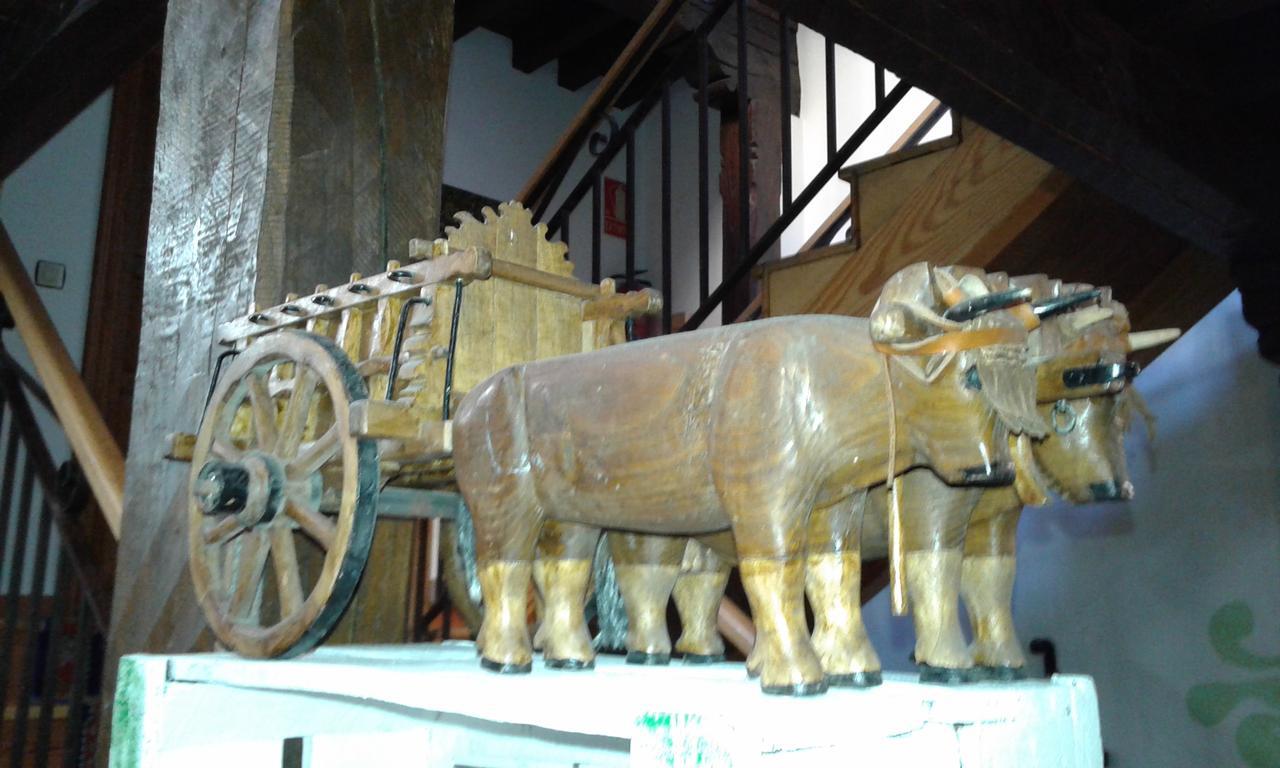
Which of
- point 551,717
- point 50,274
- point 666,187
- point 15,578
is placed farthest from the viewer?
point 50,274

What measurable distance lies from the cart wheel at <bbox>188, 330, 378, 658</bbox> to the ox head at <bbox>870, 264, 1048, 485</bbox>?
20.1 inches

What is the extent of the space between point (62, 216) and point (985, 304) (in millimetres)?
3412

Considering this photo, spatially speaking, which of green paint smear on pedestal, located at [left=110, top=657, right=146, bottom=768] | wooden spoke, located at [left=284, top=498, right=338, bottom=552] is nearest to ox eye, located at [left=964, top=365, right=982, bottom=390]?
wooden spoke, located at [left=284, top=498, right=338, bottom=552]

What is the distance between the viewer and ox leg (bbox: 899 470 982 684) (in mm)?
909

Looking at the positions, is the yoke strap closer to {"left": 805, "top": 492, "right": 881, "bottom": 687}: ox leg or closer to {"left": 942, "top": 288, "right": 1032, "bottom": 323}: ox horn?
{"left": 942, "top": 288, "right": 1032, "bottom": 323}: ox horn

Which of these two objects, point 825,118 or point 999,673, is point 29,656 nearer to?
point 999,673

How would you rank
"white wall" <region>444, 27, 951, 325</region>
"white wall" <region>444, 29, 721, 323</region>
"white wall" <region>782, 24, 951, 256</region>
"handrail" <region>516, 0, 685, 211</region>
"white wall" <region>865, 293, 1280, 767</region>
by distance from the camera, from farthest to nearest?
"white wall" <region>444, 29, 721, 323</region>, "white wall" <region>444, 27, 951, 325</region>, "white wall" <region>782, 24, 951, 256</region>, "handrail" <region>516, 0, 685, 211</region>, "white wall" <region>865, 293, 1280, 767</region>

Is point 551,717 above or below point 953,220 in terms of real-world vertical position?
below

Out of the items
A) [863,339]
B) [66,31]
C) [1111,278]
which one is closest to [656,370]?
[863,339]

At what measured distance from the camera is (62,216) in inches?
138

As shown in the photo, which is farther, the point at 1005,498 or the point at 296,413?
the point at 296,413

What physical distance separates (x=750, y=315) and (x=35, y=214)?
7.45ft

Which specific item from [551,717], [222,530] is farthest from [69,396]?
[551,717]

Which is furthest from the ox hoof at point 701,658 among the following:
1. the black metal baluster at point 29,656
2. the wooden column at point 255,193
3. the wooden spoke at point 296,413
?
the black metal baluster at point 29,656
